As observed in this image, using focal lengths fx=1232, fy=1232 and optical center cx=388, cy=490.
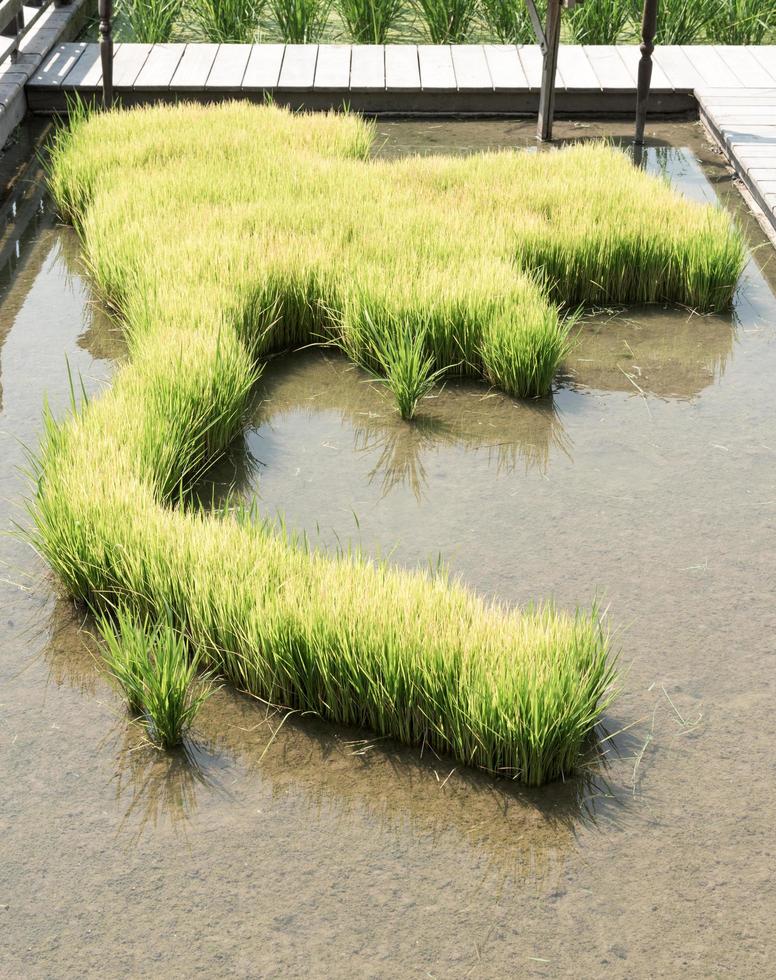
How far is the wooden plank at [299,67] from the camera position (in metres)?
6.52

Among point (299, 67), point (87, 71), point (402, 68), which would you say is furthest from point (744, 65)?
point (87, 71)

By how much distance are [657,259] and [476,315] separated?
926mm

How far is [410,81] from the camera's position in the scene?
6.60m

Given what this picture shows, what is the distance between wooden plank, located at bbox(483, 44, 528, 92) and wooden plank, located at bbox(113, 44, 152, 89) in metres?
1.94

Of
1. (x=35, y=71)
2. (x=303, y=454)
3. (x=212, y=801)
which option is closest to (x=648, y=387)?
(x=303, y=454)

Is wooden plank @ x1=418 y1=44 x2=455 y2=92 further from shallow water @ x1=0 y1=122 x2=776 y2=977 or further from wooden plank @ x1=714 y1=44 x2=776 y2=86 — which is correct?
shallow water @ x1=0 y1=122 x2=776 y2=977

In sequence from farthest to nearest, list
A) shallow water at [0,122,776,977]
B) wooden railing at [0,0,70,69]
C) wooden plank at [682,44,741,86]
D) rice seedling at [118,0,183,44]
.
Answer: rice seedling at [118,0,183,44] < wooden plank at [682,44,741,86] < wooden railing at [0,0,70,69] < shallow water at [0,122,776,977]

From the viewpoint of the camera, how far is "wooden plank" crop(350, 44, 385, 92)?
6527 millimetres

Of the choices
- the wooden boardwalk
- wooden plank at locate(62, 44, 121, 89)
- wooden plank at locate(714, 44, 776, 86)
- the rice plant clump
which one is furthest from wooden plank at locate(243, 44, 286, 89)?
wooden plank at locate(714, 44, 776, 86)

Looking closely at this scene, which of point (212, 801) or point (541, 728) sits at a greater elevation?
point (541, 728)

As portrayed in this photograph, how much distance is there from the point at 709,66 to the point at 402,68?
68.8 inches

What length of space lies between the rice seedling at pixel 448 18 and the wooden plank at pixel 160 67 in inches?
59.5

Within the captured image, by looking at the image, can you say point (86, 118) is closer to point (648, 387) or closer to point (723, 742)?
point (648, 387)

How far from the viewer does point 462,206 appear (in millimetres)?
4723
